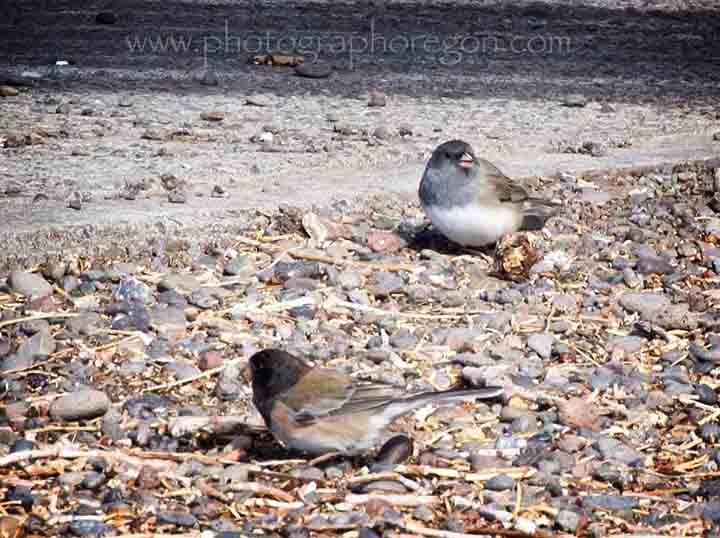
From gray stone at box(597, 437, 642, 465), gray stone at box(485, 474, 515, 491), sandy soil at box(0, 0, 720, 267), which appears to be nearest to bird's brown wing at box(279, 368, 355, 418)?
gray stone at box(485, 474, 515, 491)

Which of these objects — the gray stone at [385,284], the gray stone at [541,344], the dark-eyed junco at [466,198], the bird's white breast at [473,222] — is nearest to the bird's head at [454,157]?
the dark-eyed junco at [466,198]

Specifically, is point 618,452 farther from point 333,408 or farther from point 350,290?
point 350,290

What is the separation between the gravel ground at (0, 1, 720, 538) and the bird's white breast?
0.13 metres

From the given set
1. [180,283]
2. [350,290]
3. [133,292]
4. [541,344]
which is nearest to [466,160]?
[350,290]

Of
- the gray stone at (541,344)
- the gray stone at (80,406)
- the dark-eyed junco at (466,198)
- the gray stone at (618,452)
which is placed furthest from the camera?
the dark-eyed junco at (466,198)

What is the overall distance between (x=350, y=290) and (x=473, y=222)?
61 centimetres

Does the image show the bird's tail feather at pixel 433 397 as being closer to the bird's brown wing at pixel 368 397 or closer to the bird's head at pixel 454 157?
the bird's brown wing at pixel 368 397

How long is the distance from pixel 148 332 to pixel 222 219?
3.35 feet

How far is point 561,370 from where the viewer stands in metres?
4.38

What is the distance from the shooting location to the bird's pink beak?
5.21 m

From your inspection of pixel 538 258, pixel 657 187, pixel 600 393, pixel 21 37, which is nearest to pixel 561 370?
pixel 600 393

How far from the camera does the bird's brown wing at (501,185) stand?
5293 millimetres

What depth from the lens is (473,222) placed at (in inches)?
205

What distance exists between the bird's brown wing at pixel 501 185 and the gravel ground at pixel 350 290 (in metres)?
0.25
